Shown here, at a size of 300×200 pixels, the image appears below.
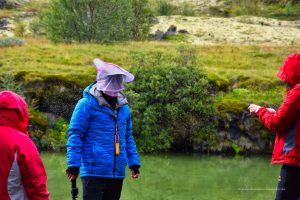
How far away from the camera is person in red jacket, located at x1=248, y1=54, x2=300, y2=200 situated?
5.33 metres

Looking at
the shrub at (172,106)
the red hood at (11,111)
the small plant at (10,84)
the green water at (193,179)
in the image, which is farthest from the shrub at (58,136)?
the red hood at (11,111)

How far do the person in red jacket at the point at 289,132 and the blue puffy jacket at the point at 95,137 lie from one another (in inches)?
60.8

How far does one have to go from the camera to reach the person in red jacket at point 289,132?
533cm

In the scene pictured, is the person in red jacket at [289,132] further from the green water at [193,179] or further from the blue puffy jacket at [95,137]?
the green water at [193,179]

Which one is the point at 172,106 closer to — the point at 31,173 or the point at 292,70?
the point at 292,70

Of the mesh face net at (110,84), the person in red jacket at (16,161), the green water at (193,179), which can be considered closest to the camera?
the person in red jacket at (16,161)

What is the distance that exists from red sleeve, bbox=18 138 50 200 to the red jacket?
2.34m

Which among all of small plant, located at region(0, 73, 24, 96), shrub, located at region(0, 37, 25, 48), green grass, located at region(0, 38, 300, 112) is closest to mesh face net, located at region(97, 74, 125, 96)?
small plant, located at region(0, 73, 24, 96)

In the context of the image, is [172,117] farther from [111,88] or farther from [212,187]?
[111,88]

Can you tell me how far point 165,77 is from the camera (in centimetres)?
1958

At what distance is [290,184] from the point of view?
5.34m

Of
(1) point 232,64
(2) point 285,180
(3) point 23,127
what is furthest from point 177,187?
(1) point 232,64

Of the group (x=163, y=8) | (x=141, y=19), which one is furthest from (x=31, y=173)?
(x=163, y=8)

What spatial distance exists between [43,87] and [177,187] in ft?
29.5
